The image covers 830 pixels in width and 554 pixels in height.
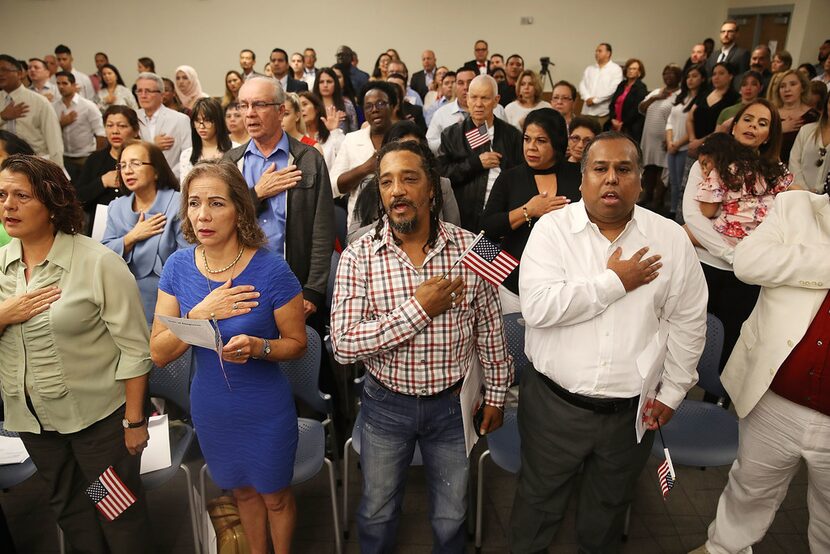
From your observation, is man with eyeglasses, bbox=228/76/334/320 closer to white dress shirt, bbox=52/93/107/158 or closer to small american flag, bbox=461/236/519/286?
small american flag, bbox=461/236/519/286

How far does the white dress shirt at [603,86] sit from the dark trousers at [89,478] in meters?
8.38

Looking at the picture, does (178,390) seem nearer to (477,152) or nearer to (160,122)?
(477,152)

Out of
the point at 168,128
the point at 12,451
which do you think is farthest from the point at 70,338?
the point at 168,128

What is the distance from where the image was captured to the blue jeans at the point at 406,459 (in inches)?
80.9

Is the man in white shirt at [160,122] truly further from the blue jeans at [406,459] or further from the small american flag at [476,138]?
the blue jeans at [406,459]

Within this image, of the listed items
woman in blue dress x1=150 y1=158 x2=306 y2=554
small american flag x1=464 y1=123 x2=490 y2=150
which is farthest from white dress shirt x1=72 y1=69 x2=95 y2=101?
woman in blue dress x1=150 y1=158 x2=306 y2=554

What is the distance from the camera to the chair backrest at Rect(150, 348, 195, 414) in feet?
8.71

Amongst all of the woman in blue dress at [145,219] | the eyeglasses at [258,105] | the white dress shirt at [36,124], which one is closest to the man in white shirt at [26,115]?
the white dress shirt at [36,124]

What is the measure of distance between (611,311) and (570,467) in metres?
0.62

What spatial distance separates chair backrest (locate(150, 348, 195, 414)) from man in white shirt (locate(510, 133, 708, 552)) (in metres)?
1.60

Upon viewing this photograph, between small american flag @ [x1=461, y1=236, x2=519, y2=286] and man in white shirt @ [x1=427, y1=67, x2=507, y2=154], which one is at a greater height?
man in white shirt @ [x1=427, y1=67, x2=507, y2=154]

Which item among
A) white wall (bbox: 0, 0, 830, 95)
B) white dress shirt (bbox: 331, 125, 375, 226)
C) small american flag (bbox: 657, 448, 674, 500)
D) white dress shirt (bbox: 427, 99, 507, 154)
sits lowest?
small american flag (bbox: 657, 448, 674, 500)

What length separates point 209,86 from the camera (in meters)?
12.0

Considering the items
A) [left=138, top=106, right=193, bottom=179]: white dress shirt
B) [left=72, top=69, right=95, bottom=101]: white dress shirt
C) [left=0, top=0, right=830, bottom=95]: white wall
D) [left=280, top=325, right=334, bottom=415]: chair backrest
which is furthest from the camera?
[left=0, top=0, right=830, bottom=95]: white wall
